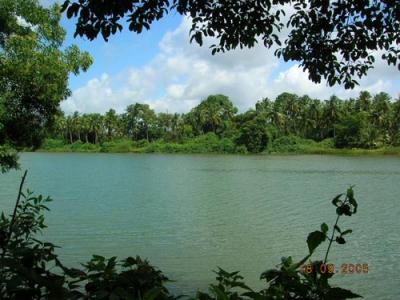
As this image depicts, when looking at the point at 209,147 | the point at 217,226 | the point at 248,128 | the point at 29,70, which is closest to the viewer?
the point at 29,70

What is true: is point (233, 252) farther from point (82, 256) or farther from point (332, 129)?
point (332, 129)

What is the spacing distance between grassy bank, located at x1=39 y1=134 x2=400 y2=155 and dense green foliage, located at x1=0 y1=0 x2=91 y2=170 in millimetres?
72482

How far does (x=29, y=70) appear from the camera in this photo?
7.25 m

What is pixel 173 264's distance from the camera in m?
10.8

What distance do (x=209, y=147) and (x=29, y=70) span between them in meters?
85.5

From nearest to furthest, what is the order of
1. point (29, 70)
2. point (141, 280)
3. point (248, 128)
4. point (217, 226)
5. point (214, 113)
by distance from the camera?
point (141, 280) < point (29, 70) < point (217, 226) < point (248, 128) < point (214, 113)

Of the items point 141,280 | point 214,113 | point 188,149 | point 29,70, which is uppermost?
point 214,113

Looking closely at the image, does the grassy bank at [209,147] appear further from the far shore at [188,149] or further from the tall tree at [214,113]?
the tall tree at [214,113]

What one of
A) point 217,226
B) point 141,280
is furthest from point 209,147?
point 141,280

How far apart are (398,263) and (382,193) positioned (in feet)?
51.4

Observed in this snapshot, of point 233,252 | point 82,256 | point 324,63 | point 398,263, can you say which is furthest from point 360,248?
point 324,63

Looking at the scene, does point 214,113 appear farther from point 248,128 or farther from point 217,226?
point 217,226

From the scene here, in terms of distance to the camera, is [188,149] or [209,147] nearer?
[209,147]

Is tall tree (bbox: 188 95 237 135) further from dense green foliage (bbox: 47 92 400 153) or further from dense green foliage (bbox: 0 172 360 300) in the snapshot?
dense green foliage (bbox: 0 172 360 300)
